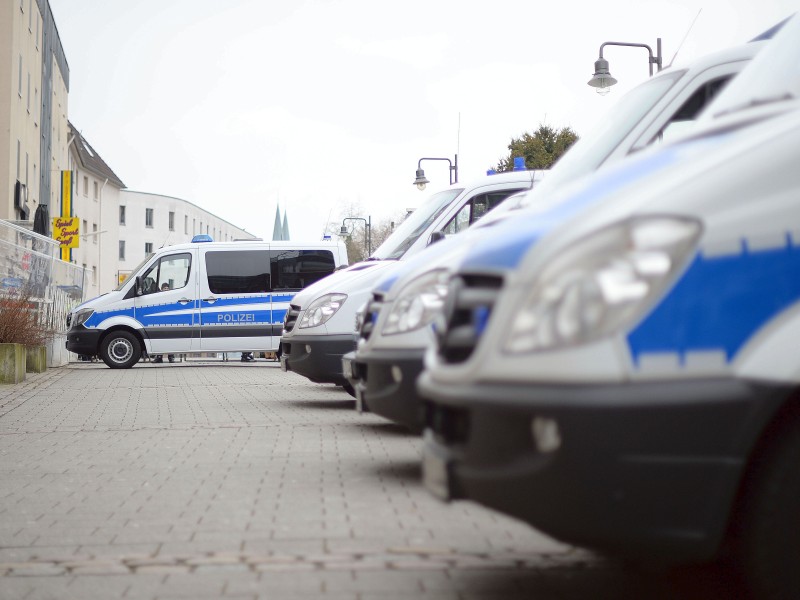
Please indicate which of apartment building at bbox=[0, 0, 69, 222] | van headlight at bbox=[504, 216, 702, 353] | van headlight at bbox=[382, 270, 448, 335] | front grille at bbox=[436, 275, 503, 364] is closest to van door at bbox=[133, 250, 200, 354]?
apartment building at bbox=[0, 0, 69, 222]

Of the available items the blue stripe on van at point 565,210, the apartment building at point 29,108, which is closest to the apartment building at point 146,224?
the apartment building at point 29,108

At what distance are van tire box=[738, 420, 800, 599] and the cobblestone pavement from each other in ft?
1.55

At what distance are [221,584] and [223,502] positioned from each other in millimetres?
1841

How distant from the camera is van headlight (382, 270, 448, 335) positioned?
20.9ft

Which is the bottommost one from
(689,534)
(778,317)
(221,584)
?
(221,584)

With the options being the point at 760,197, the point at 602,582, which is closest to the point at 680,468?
the point at 760,197

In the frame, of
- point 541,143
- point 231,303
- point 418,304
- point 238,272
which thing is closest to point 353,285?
point 418,304

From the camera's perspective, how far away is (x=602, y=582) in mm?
4281

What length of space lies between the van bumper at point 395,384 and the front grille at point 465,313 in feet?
8.19

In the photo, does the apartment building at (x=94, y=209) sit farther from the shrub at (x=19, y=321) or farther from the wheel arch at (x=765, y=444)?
the wheel arch at (x=765, y=444)

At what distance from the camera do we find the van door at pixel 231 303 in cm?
2316

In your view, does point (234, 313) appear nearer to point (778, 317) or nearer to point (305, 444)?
point (305, 444)

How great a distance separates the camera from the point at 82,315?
76.6 feet

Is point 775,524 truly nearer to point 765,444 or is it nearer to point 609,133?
point 765,444
